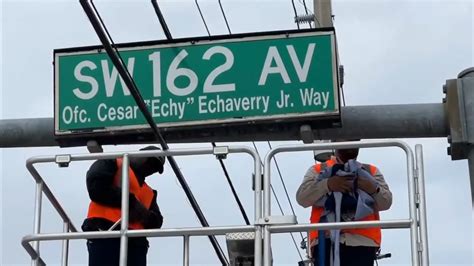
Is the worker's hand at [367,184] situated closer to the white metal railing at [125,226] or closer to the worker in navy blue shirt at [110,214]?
the white metal railing at [125,226]

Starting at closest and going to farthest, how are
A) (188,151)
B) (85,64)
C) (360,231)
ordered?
(188,151) → (360,231) → (85,64)

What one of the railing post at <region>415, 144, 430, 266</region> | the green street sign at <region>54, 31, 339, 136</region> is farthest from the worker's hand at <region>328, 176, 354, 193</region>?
the railing post at <region>415, 144, 430, 266</region>

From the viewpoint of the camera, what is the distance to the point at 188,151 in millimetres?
7055

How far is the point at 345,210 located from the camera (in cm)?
759

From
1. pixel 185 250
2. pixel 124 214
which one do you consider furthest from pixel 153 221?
pixel 124 214

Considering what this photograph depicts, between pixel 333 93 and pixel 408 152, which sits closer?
pixel 408 152

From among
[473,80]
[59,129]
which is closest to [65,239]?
[59,129]

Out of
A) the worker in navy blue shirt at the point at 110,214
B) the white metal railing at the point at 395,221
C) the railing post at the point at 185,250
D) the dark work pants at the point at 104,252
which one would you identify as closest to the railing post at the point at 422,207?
the white metal railing at the point at 395,221

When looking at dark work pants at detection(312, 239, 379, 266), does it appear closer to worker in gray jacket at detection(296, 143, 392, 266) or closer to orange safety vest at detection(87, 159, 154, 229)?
worker in gray jacket at detection(296, 143, 392, 266)

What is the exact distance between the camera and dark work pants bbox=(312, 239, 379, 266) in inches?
296

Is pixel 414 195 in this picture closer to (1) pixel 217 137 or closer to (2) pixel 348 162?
(2) pixel 348 162

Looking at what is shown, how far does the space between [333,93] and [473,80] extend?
0.99 metres

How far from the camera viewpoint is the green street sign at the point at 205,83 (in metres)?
7.75

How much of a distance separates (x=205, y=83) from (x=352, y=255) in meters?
1.63
